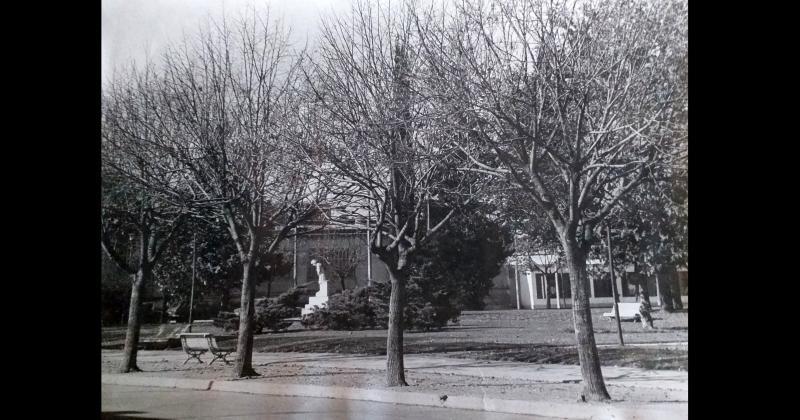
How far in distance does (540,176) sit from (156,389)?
361 cm

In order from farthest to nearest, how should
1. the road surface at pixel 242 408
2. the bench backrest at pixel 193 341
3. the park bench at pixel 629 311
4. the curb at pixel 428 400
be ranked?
the bench backrest at pixel 193 341
the road surface at pixel 242 408
the park bench at pixel 629 311
the curb at pixel 428 400

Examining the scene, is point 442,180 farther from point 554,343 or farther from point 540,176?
point 554,343

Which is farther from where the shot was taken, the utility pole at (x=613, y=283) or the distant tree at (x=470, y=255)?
the distant tree at (x=470, y=255)

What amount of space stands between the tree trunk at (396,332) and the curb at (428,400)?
0.12 meters

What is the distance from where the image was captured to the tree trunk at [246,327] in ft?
15.8

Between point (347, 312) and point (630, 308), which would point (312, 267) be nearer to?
point (347, 312)

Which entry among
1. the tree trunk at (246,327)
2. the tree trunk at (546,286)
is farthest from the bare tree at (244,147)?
the tree trunk at (546,286)

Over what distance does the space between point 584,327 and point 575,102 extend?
1654 millimetres

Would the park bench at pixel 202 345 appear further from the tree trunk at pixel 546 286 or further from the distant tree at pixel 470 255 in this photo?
the tree trunk at pixel 546 286

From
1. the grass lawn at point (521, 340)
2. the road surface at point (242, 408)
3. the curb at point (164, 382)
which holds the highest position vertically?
the grass lawn at point (521, 340)

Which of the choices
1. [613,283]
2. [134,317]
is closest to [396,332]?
[613,283]

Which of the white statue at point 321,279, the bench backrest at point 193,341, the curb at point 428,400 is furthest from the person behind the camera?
the bench backrest at point 193,341
